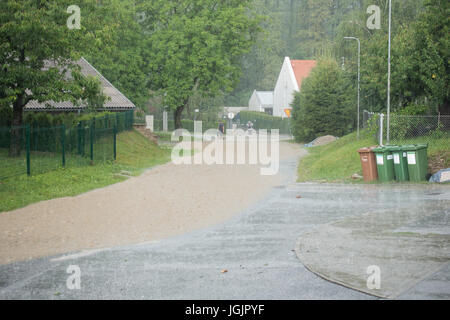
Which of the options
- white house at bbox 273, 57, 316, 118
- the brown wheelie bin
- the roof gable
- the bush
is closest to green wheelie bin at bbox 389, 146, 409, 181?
the brown wheelie bin

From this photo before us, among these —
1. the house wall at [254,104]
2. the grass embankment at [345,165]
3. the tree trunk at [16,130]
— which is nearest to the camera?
the tree trunk at [16,130]

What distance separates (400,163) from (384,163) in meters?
0.48

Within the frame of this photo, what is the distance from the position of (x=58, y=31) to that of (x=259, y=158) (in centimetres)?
1207

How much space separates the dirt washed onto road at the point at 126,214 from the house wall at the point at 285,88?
171 feet

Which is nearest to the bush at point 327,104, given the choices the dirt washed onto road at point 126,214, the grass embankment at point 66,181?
the grass embankment at point 66,181

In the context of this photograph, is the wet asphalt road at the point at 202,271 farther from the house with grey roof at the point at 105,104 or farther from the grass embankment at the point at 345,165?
the house with grey roof at the point at 105,104

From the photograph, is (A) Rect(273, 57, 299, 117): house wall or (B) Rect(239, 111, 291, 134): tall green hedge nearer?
(B) Rect(239, 111, 291, 134): tall green hedge

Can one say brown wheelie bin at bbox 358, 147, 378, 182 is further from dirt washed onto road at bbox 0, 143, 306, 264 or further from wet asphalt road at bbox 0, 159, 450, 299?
wet asphalt road at bbox 0, 159, 450, 299

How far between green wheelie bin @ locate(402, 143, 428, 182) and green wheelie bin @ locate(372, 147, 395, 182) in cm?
52

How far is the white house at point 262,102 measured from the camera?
89.9 meters

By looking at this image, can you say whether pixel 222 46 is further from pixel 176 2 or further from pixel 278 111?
pixel 278 111

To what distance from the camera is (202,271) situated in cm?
825

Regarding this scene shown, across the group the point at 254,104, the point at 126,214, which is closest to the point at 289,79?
the point at 254,104

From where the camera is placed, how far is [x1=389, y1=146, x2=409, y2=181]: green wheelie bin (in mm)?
17844
